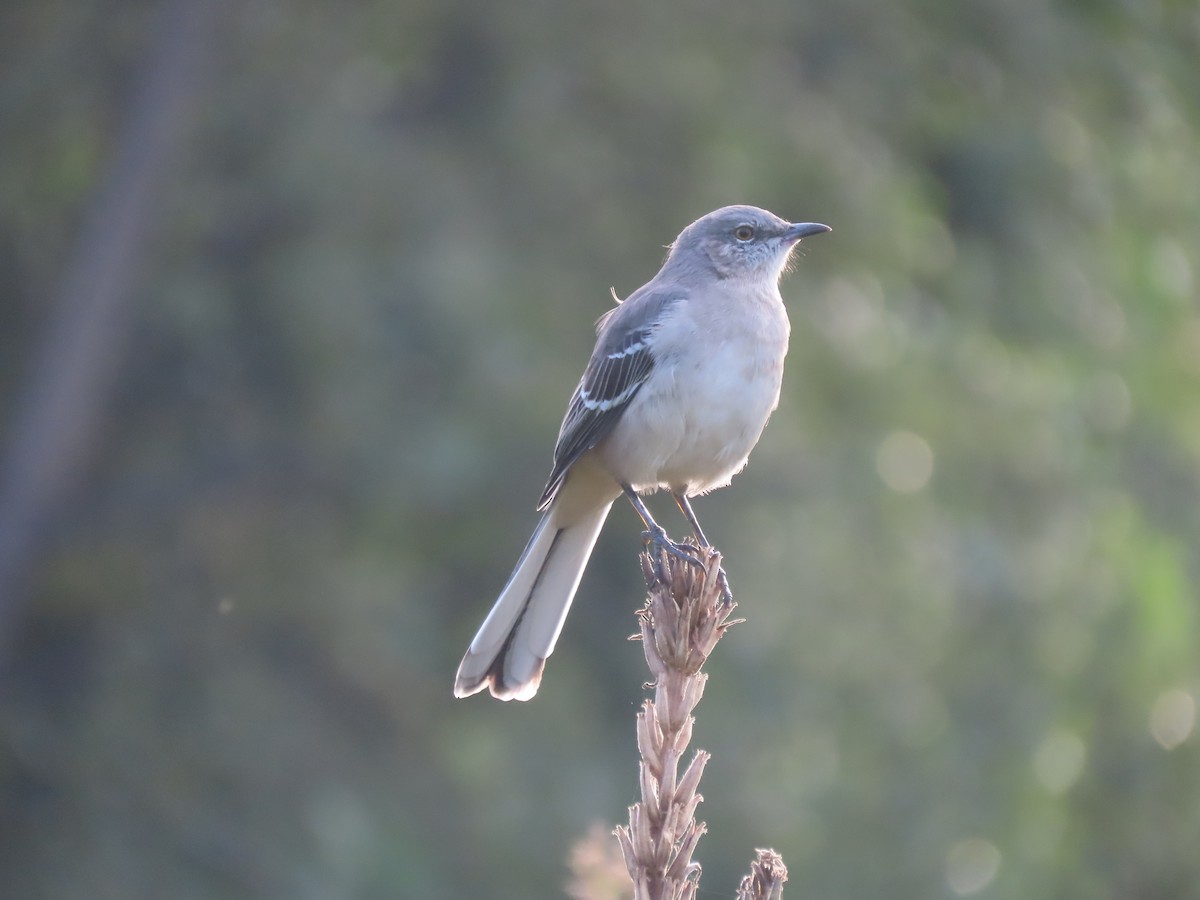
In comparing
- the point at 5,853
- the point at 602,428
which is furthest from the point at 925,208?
the point at 5,853

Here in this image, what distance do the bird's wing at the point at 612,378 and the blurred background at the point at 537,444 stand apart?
520 centimetres

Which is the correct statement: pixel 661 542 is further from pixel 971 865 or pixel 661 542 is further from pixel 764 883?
pixel 971 865

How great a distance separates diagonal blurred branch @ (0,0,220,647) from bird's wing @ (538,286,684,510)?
6.87m

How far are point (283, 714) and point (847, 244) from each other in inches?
215

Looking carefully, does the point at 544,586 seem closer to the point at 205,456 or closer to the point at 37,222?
the point at 205,456

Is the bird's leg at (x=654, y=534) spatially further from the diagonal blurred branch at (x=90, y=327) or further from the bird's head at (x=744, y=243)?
the diagonal blurred branch at (x=90, y=327)

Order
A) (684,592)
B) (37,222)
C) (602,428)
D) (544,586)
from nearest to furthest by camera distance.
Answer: (684,592)
(544,586)
(602,428)
(37,222)

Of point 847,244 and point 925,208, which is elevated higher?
point 925,208

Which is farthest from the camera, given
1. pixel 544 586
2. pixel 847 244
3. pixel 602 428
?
pixel 847 244

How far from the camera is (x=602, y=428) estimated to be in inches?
200

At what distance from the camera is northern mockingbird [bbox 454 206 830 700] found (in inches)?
187

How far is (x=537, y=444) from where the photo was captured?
1078cm

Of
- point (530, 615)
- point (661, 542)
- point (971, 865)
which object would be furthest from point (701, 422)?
point (971, 865)

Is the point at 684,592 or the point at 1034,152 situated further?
the point at 1034,152
